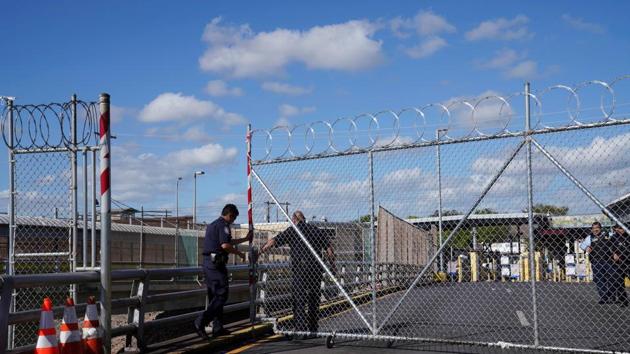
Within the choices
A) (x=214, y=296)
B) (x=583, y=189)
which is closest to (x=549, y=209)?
(x=583, y=189)

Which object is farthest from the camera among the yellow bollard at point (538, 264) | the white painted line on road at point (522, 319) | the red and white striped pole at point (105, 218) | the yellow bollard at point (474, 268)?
the yellow bollard at point (474, 268)

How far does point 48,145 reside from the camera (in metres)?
A: 10.0

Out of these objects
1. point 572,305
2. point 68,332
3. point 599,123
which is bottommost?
point 572,305

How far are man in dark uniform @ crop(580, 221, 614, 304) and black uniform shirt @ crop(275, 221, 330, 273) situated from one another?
20.2 ft

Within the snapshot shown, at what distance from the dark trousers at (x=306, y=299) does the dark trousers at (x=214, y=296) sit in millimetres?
1274

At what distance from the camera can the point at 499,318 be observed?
11.8m

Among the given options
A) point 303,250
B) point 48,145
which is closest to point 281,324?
point 303,250

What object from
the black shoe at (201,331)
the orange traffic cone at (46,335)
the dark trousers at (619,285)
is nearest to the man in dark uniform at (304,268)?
the black shoe at (201,331)

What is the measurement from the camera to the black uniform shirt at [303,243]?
10125 millimetres

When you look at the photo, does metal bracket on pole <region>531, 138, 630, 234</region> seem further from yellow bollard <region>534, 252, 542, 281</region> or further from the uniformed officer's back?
yellow bollard <region>534, 252, 542, 281</region>

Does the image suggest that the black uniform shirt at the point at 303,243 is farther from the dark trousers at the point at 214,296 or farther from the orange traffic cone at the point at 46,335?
the orange traffic cone at the point at 46,335

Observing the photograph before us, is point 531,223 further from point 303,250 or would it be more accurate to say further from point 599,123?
point 303,250

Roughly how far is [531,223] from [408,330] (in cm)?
319

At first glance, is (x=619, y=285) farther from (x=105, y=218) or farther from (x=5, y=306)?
(x=5, y=306)
